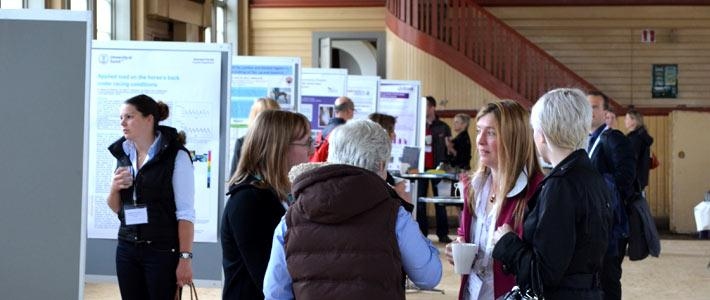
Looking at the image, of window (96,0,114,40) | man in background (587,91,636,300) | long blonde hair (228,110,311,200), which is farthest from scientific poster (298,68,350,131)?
long blonde hair (228,110,311,200)

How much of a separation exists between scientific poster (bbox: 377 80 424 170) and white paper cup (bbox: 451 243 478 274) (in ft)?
29.4

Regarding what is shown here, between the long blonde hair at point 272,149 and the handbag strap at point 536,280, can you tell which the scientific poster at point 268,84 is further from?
the handbag strap at point 536,280

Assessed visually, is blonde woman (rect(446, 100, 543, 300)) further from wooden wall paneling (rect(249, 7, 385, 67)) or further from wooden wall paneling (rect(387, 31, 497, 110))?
wooden wall paneling (rect(249, 7, 385, 67))

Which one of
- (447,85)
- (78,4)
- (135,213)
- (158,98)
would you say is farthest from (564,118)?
(447,85)

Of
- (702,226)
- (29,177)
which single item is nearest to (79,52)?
(29,177)

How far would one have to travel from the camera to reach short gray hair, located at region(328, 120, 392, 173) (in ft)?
9.96

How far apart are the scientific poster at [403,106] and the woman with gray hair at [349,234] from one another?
30.7 feet

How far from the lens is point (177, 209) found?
467cm

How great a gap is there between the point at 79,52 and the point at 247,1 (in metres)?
13.6

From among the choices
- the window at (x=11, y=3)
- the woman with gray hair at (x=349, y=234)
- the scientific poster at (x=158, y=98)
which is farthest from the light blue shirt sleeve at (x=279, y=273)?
the window at (x=11, y=3)

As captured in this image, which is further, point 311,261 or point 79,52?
point 79,52

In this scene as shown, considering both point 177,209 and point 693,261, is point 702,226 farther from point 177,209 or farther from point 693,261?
point 177,209

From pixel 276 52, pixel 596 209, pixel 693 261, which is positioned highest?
pixel 276 52

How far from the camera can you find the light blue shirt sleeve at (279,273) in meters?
3.06
